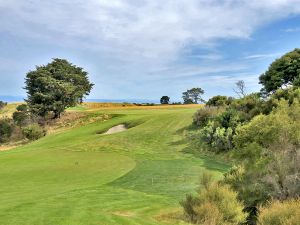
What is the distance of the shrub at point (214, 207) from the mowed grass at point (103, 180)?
1052mm

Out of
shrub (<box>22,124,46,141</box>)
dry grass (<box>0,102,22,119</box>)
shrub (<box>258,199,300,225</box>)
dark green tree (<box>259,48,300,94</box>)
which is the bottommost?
shrub (<box>258,199,300,225</box>)

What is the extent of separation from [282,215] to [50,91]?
59.0 meters

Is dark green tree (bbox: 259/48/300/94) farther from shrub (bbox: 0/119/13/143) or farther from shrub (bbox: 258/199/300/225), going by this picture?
shrub (bbox: 258/199/300/225)

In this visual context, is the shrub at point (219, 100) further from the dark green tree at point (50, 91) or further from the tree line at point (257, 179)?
the dark green tree at point (50, 91)

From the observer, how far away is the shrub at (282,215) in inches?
458

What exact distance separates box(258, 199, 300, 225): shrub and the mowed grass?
358cm

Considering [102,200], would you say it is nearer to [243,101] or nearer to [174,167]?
[174,167]

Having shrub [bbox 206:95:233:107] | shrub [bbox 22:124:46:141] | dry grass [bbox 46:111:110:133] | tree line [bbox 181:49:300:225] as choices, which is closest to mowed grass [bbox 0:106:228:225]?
tree line [bbox 181:49:300:225]

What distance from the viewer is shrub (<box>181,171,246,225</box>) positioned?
14289mm

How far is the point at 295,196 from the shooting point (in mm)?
16031

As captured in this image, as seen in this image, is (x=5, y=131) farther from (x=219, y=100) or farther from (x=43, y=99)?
(x=219, y=100)

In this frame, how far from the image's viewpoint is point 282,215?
12.0 metres

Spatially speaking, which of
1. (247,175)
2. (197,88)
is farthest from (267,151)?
(197,88)

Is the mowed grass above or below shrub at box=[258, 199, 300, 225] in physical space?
below
